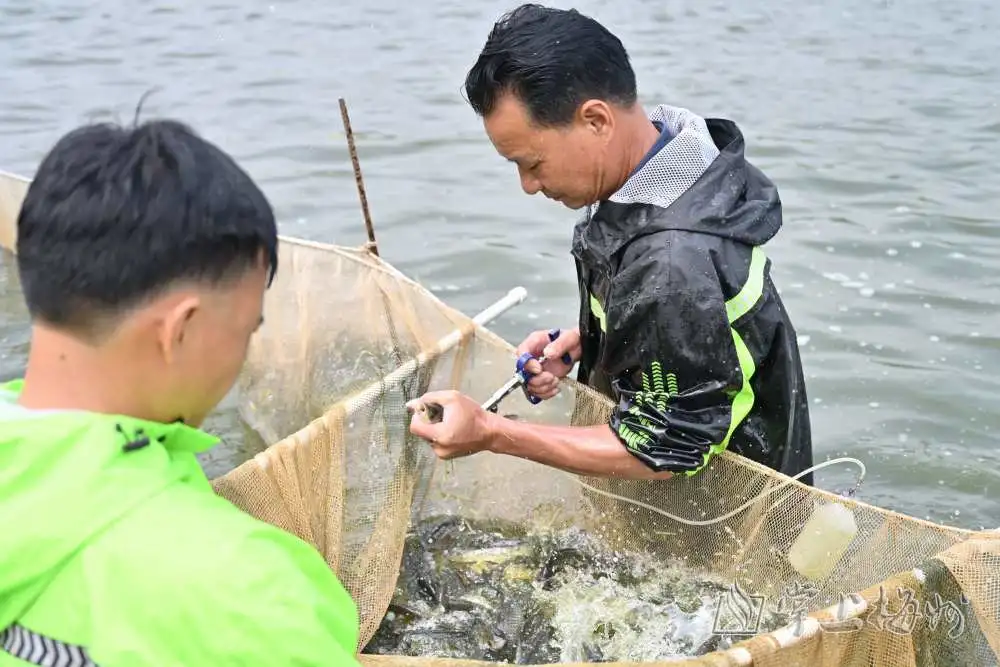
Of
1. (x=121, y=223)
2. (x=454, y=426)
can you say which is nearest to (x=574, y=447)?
(x=454, y=426)

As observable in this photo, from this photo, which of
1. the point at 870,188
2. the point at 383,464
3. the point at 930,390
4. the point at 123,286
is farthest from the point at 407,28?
the point at 123,286

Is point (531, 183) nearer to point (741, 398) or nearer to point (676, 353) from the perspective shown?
point (676, 353)

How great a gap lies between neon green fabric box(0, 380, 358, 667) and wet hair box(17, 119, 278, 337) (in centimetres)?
20

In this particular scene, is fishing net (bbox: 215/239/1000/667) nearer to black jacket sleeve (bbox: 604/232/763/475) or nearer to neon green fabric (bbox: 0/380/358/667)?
black jacket sleeve (bbox: 604/232/763/475)

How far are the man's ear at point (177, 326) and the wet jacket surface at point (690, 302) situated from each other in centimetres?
127

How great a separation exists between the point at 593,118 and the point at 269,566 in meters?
1.65

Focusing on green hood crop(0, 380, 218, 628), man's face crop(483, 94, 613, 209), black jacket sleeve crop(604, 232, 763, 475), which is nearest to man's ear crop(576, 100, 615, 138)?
man's face crop(483, 94, 613, 209)

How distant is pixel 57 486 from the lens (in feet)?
4.38

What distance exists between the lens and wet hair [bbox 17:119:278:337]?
1448 millimetres

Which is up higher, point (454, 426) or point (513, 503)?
point (454, 426)

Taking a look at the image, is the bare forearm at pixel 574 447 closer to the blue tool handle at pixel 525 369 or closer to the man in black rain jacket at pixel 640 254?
the man in black rain jacket at pixel 640 254

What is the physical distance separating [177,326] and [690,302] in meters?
1.35

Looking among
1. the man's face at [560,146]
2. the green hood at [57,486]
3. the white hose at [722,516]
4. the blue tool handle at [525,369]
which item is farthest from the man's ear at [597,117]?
the green hood at [57,486]

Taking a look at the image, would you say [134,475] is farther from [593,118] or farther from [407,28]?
[407,28]
